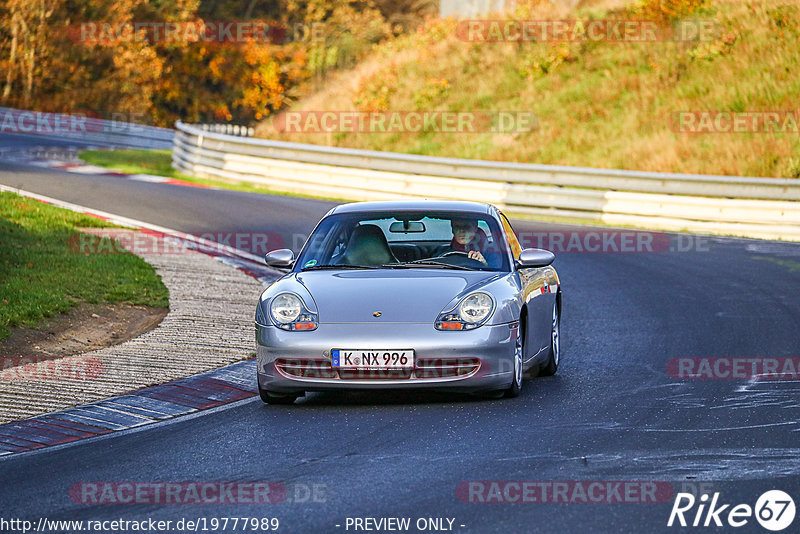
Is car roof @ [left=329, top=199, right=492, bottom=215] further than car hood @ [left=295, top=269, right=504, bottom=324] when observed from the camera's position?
Yes

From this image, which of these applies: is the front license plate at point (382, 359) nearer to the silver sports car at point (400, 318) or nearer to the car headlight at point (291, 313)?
the silver sports car at point (400, 318)

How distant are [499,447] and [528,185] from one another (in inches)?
633

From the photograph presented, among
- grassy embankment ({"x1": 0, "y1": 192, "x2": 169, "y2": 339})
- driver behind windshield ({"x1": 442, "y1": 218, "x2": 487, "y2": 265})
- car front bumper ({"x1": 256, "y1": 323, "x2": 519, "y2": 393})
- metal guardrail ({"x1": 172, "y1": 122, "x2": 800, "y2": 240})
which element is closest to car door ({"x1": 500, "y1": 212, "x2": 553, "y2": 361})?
driver behind windshield ({"x1": 442, "y1": 218, "x2": 487, "y2": 265})

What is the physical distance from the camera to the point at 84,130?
39.3m

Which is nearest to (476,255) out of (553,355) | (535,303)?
(535,303)

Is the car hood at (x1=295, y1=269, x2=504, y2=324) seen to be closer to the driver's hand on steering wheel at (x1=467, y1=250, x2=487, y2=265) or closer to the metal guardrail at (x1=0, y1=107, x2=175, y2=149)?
the driver's hand on steering wheel at (x1=467, y1=250, x2=487, y2=265)

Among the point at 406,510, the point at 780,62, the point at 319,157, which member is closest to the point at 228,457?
the point at 406,510

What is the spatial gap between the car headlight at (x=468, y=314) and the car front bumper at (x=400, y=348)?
51mm

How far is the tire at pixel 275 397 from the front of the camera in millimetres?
8641

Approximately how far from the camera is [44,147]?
3409 cm

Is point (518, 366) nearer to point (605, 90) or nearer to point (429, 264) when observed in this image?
point (429, 264)

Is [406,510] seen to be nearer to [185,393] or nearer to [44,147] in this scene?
[185,393]

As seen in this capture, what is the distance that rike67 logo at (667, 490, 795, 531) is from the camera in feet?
17.8

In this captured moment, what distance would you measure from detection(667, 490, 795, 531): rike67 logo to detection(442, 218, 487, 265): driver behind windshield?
3.91m
